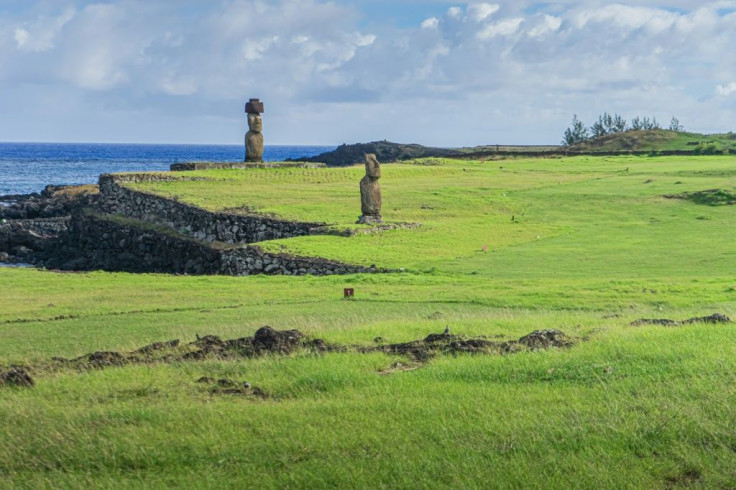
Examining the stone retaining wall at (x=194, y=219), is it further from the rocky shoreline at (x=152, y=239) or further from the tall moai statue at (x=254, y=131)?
the tall moai statue at (x=254, y=131)

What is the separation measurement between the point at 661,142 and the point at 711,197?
195 feet

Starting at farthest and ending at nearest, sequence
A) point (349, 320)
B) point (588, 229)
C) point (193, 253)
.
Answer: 1. point (193, 253)
2. point (588, 229)
3. point (349, 320)

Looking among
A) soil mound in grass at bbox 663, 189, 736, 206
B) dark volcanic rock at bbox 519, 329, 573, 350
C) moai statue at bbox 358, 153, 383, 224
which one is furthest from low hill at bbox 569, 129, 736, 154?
dark volcanic rock at bbox 519, 329, 573, 350

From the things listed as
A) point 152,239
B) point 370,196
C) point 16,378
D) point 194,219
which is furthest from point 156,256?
point 16,378

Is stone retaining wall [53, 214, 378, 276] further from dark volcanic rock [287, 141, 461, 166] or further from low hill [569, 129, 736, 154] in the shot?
dark volcanic rock [287, 141, 461, 166]

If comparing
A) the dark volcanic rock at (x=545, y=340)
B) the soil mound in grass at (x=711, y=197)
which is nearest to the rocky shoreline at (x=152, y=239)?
the dark volcanic rock at (x=545, y=340)

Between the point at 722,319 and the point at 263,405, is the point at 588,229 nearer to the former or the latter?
the point at 722,319

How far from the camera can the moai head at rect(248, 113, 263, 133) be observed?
64.8 m

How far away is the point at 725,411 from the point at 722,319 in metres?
6.04

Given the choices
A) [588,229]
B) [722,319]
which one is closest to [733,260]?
[588,229]

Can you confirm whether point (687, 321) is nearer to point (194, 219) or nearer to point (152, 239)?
point (194, 219)

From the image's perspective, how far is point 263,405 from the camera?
36.6ft

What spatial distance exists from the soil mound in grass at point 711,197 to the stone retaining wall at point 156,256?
86.2 feet

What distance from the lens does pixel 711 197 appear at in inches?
2018
